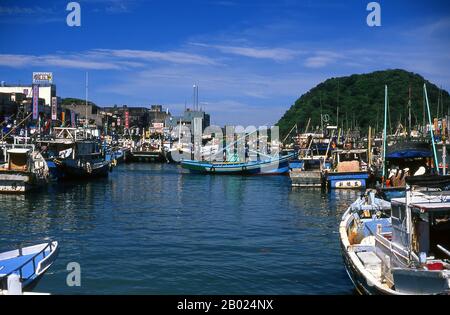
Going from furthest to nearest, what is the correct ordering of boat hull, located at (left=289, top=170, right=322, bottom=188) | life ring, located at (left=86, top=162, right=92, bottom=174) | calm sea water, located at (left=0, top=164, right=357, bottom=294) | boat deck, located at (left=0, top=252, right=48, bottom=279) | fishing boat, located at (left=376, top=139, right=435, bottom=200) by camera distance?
1. life ring, located at (left=86, top=162, right=92, bottom=174)
2. boat hull, located at (left=289, top=170, right=322, bottom=188)
3. fishing boat, located at (left=376, top=139, right=435, bottom=200)
4. calm sea water, located at (left=0, top=164, right=357, bottom=294)
5. boat deck, located at (left=0, top=252, right=48, bottom=279)

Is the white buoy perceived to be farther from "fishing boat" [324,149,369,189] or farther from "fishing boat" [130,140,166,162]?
"fishing boat" [130,140,166,162]

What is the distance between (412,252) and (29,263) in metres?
10.5

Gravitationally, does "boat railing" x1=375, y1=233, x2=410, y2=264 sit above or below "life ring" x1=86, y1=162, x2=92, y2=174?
below

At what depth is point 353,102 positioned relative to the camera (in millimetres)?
138125

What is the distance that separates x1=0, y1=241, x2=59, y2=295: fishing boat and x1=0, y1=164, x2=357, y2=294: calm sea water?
1.39 metres

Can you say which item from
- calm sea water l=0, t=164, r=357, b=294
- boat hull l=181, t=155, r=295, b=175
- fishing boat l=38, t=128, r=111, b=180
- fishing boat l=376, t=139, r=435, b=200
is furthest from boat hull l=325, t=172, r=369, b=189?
fishing boat l=38, t=128, r=111, b=180

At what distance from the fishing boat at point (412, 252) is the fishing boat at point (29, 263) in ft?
28.8

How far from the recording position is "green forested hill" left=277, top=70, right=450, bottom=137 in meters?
115

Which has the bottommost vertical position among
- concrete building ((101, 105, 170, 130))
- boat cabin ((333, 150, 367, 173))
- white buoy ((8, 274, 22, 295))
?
white buoy ((8, 274, 22, 295))

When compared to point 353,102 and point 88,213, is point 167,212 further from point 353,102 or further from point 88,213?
point 353,102

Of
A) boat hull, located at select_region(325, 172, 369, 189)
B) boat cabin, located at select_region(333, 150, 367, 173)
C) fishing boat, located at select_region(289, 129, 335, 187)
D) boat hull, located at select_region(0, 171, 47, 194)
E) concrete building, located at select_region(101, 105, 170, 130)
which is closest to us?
boat hull, located at select_region(0, 171, 47, 194)

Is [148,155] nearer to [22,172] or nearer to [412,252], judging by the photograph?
[22,172]

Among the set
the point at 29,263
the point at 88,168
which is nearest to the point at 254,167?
the point at 88,168

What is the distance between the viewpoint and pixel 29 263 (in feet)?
47.3
